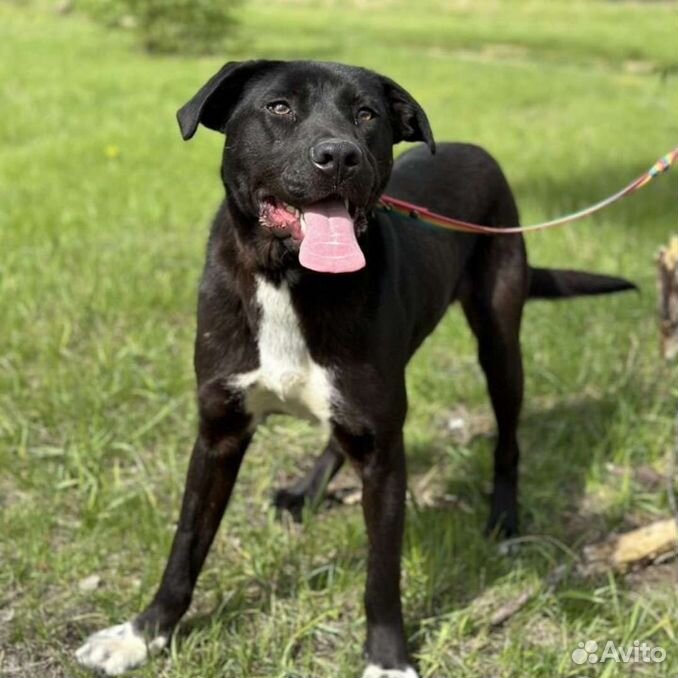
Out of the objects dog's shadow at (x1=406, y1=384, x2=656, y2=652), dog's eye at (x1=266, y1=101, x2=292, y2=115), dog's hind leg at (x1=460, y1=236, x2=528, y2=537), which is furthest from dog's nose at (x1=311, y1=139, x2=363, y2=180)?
dog's shadow at (x1=406, y1=384, x2=656, y2=652)

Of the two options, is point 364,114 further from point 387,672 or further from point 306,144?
point 387,672

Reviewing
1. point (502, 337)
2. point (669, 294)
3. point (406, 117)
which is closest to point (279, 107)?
point (406, 117)

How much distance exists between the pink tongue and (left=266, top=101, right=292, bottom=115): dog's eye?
298 mm

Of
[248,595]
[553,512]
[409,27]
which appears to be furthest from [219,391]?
[409,27]

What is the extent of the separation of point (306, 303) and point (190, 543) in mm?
809

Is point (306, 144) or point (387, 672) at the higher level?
point (306, 144)

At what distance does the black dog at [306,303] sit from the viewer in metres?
2.59

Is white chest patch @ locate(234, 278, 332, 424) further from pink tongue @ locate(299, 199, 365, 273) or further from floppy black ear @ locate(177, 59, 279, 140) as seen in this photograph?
floppy black ear @ locate(177, 59, 279, 140)

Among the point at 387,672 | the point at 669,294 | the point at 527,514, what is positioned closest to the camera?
the point at 387,672

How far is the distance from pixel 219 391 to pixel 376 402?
44 cm

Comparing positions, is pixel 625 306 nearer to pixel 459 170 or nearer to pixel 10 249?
pixel 459 170

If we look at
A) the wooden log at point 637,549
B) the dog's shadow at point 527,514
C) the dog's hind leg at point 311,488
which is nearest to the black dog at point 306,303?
the dog's shadow at point 527,514

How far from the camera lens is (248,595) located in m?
3.26

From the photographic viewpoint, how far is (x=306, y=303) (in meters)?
2.84
